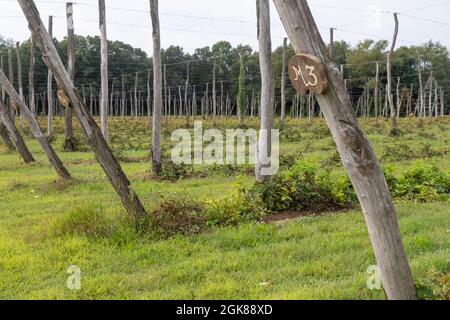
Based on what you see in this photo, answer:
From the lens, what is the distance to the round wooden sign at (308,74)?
3021mm

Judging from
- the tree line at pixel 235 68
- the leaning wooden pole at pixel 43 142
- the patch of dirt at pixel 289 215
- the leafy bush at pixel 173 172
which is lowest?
the patch of dirt at pixel 289 215

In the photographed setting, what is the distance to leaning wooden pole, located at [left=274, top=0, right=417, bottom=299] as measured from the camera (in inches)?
122

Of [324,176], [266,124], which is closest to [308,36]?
[324,176]

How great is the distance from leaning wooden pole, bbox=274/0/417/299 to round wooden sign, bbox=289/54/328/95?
0.06 m

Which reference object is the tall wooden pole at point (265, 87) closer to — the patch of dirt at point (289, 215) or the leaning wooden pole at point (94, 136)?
the patch of dirt at point (289, 215)

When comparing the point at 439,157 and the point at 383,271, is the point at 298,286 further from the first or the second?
the point at 439,157

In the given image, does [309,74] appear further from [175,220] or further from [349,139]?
[175,220]

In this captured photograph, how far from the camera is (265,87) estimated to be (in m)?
9.08

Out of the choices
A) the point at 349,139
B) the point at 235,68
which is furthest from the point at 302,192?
the point at 235,68

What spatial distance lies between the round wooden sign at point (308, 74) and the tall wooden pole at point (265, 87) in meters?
5.83

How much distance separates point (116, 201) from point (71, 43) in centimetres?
1188

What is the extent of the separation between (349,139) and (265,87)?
20.0 feet

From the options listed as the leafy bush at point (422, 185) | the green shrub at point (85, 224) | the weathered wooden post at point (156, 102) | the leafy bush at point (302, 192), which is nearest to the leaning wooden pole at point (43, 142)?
the weathered wooden post at point (156, 102)

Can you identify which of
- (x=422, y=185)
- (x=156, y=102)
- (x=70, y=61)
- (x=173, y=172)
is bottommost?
(x=173, y=172)
